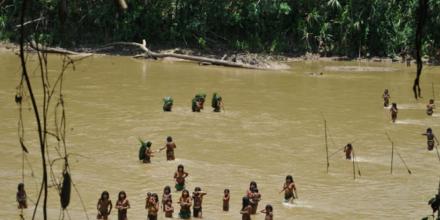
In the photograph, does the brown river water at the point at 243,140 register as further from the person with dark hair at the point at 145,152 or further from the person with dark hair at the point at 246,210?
the person with dark hair at the point at 246,210

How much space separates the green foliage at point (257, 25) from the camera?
31391 mm

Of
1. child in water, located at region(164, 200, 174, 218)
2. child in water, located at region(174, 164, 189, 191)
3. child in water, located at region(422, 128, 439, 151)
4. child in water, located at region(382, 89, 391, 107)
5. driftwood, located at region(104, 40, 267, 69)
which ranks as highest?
driftwood, located at region(104, 40, 267, 69)

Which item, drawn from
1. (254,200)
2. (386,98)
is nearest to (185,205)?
(254,200)

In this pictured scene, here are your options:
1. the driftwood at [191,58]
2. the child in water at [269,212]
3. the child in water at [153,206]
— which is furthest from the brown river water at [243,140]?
the driftwood at [191,58]

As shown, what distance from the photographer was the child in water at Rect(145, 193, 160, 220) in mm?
10102

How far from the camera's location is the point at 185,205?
1053cm

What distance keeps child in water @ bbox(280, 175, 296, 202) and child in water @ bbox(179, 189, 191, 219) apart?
166 centimetres

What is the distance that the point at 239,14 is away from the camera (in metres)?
32.5

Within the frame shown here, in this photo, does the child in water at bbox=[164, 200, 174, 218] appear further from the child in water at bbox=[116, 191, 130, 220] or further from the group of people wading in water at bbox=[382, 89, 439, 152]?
the group of people wading in water at bbox=[382, 89, 439, 152]

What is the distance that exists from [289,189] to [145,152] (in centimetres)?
337

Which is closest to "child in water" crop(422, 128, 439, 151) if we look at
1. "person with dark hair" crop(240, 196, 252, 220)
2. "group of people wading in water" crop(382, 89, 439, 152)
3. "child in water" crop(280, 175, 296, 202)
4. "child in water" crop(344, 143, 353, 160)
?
"group of people wading in water" crop(382, 89, 439, 152)

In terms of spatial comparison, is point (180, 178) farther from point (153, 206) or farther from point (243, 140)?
point (243, 140)

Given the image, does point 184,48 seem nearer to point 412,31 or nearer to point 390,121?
point 412,31

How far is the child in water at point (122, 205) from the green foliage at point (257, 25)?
70.3 ft
